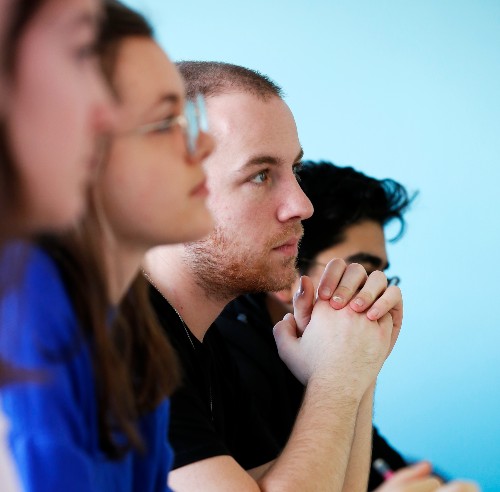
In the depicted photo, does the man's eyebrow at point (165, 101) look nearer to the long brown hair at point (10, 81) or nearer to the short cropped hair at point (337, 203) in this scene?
the long brown hair at point (10, 81)

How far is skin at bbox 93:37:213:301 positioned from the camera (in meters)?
0.61

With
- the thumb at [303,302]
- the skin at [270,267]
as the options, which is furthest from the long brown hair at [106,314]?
the thumb at [303,302]

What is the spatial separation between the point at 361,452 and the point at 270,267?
1.13ft

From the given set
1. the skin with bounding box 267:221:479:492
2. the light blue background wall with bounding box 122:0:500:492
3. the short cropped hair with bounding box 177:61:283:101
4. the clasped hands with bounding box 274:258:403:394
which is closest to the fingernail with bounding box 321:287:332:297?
the clasped hands with bounding box 274:258:403:394

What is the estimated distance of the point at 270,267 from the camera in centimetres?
128

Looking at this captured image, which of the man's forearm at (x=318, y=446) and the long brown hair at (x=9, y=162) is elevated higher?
the long brown hair at (x=9, y=162)

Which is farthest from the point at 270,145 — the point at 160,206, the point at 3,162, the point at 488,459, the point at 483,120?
the point at 488,459

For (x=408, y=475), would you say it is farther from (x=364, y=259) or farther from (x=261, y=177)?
(x=364, y=259)

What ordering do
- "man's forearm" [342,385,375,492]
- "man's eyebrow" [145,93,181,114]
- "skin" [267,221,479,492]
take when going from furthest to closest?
"skin" [267,221,479,492]
"man's forearm" [342,385,375,492]
"man's eyebrow" [145,93,181,114]

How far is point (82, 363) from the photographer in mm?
592

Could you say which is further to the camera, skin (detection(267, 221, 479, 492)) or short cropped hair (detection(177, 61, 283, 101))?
skin (detection(267, 221, 479, 492))

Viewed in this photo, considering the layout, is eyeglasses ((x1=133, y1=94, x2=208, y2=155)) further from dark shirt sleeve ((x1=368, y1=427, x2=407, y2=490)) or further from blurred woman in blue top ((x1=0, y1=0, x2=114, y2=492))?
dark shirt sleeve ((x1=368, y1=427, x2=407, y2=490))

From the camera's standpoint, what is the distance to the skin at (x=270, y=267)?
116cm

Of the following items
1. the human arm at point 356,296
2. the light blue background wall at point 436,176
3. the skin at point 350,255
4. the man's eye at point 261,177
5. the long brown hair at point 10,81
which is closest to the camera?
the long brown hair at point 10,81
